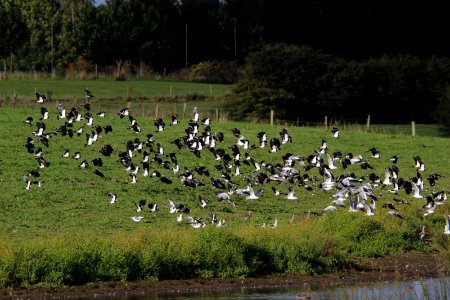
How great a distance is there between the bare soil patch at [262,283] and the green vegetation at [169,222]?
0.26 metres

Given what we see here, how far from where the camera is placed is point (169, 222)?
36.3 m

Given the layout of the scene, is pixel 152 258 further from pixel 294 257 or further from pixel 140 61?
pixel 140 61

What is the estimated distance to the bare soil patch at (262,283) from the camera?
27047 millimetres

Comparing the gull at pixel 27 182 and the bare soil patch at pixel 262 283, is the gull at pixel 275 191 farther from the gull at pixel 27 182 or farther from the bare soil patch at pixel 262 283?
the bare soil patch at pixel 262 283

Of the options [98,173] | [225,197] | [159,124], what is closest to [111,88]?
[159,124]

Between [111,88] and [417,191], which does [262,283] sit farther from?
[111,88]

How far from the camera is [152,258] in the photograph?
28688 millimetres

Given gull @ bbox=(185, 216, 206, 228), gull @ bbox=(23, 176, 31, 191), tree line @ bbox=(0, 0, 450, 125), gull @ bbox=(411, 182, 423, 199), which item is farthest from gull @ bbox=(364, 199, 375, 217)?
tree line @ bbox=(0, 0, 450, 125)

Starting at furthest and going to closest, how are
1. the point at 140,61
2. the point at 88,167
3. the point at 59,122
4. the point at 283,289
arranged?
the point at 140,61 < the point at 59,122 < the point at 88,167 < the point at 283,289

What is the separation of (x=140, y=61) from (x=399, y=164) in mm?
70196

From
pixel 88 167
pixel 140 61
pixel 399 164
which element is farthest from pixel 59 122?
pixel 140 61

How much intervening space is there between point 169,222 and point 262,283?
7.32 metres

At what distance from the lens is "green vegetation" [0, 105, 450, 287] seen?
27953mm

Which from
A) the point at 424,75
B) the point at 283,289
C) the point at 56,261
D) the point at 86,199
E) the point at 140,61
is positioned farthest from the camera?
the point at 140,61
